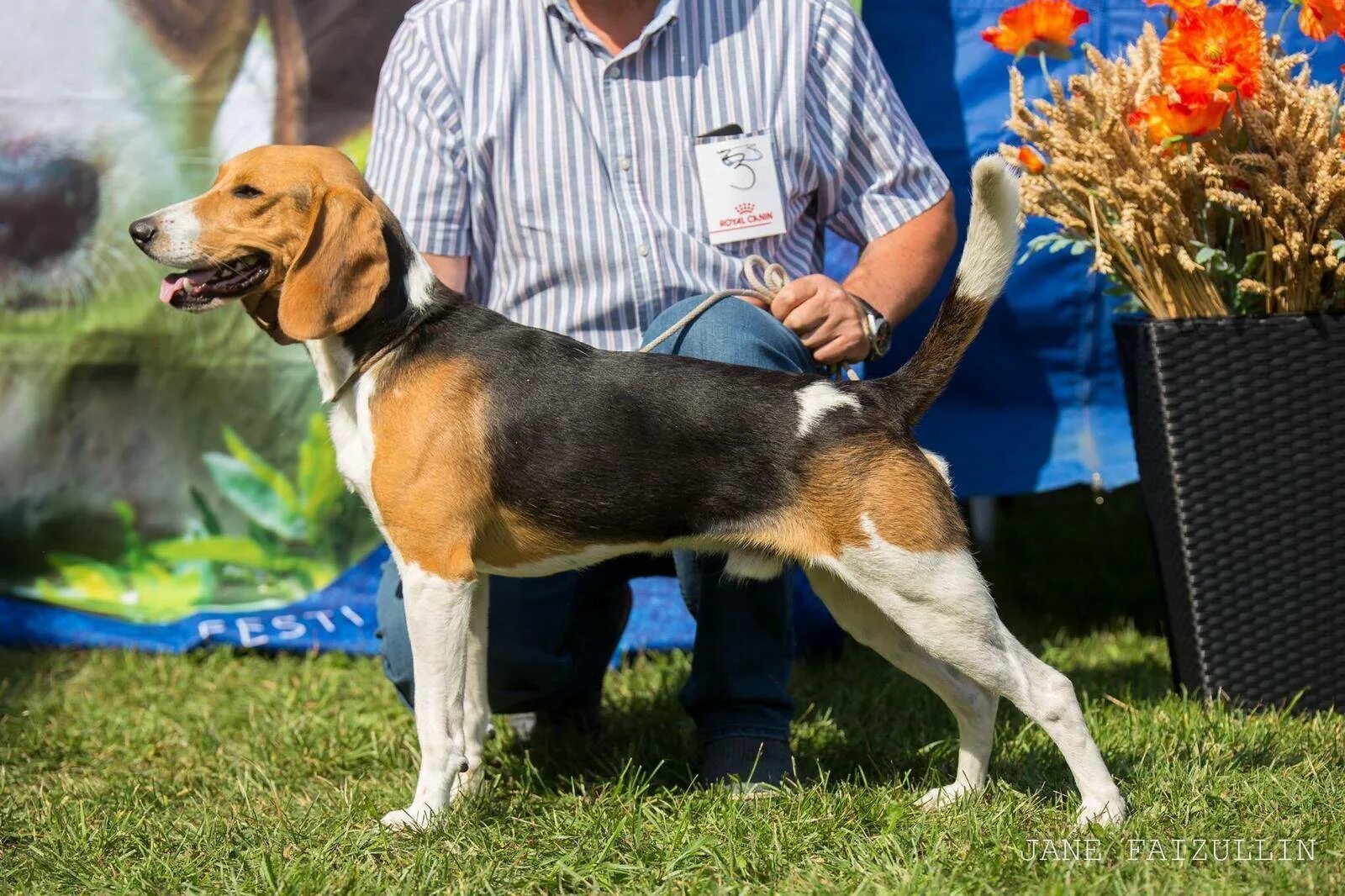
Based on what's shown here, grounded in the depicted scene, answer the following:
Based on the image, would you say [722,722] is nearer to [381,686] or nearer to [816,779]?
[816,779]

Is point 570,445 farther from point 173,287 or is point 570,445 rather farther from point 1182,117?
point 1182,117

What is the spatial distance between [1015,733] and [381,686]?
211cm

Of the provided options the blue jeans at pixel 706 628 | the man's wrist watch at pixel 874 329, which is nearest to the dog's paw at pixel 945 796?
the blue jeans at pixel 706 628

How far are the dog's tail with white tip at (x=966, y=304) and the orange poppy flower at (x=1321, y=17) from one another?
3.67ft

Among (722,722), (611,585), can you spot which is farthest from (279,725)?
(722,722)

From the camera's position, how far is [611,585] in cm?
384

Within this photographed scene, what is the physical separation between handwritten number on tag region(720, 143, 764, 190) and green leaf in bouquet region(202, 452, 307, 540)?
85.0 inches

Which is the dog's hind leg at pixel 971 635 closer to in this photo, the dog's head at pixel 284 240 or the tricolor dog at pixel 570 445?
the tricolor dog at pixel 570 445

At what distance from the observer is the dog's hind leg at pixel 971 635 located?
2771 millimetres

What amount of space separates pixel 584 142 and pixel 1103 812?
213 centimetres

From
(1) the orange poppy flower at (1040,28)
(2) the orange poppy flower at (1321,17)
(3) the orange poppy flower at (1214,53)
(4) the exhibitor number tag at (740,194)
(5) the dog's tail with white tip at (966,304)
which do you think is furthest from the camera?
(1) the orange poppy flower at (1040,28)

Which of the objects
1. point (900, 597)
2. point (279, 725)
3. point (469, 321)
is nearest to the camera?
point (900, 597)

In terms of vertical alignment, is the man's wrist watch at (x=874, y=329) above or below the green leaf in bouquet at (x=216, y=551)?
above

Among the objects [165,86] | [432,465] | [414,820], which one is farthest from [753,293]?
[165,86]
